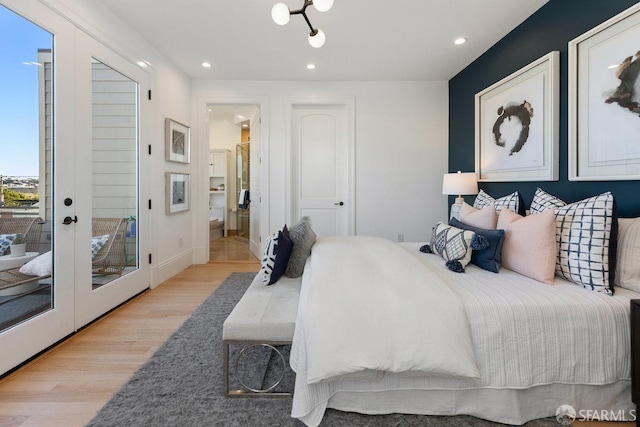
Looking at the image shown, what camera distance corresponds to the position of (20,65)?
176 cm

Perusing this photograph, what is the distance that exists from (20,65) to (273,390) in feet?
7.95

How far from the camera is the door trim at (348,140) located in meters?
4.07

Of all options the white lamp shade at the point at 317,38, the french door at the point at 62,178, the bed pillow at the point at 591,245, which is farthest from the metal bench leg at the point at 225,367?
the white lamp shade at the point at 317,38

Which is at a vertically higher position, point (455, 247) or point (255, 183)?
point (255, 183)

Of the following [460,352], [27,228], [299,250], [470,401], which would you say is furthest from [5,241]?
[470,401]

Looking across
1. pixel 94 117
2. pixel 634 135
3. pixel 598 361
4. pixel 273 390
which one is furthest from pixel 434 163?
pixel 94 117

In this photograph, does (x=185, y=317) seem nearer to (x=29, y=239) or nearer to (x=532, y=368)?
(x=29, y=239)

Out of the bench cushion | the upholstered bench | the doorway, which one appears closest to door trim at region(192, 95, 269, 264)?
the doorway

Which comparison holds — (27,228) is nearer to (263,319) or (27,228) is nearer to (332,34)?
(263,319)

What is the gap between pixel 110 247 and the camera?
2.59 meters

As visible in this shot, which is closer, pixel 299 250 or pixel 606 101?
pixel 606 101

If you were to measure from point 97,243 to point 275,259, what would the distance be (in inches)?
63.2

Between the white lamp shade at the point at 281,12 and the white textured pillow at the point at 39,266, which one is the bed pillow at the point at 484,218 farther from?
the white textured pillow at the point at 39,266

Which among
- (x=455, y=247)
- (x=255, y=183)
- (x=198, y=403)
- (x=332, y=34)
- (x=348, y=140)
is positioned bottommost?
(x=198, y=403)
